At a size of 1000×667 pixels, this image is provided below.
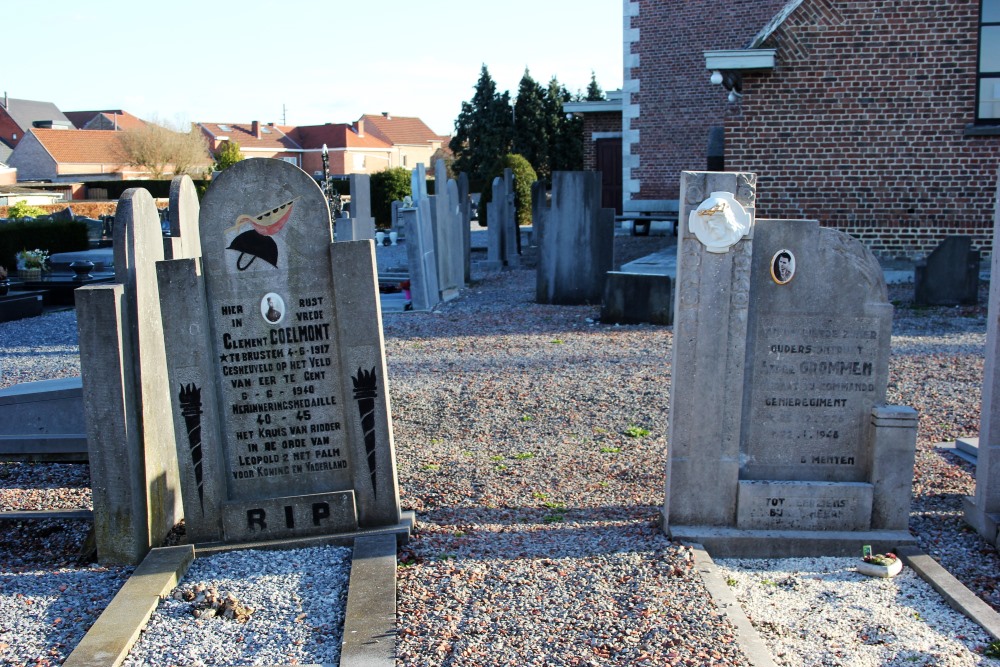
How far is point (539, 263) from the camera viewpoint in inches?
514

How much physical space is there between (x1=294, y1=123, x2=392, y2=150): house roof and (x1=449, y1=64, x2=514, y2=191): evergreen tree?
22.6m

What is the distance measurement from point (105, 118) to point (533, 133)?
4701cm

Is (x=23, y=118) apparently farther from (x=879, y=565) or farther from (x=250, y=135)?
(x=879, y=565)

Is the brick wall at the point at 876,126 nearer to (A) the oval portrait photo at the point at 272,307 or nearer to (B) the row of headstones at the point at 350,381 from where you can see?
(B) the row of headstones at the point at 350,381

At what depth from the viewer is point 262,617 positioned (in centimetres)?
377

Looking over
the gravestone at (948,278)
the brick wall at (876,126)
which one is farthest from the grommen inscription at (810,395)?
the brick wall at (876,126)

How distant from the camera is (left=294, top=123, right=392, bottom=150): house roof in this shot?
236ft

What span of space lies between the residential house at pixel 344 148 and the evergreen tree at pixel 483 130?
21.5m

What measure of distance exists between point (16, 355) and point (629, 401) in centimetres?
724

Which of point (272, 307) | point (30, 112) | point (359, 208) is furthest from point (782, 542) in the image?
point (30, 112)

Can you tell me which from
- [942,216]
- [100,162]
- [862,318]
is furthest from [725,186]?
[100,162]

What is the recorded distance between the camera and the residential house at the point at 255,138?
240 feet

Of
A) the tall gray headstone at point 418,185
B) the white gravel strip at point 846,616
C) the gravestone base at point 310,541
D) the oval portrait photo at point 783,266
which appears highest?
the tall gray headstone at point 418,185

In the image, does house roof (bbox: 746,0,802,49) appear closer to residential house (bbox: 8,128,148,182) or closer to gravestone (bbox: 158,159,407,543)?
gravestone (bbox: 158,159,407,543)
